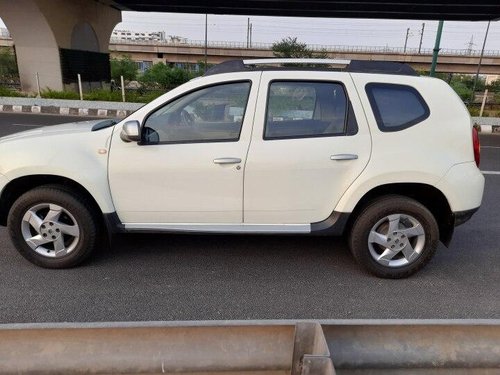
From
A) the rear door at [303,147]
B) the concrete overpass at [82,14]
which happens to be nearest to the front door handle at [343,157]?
the rear door at [303,147]

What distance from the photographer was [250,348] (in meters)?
1.91

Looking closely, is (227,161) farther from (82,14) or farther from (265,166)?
(82,14)

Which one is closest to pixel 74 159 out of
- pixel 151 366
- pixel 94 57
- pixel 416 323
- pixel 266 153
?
pixel 266 153

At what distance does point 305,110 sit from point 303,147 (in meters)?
0.35

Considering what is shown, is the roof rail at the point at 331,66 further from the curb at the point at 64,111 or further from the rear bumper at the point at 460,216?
the curb at the point at 64,111

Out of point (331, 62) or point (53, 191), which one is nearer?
point (53, 191)

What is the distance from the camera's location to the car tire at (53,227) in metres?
3.23

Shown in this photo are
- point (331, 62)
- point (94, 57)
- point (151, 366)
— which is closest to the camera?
point (151, 366)

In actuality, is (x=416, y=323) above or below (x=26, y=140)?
below

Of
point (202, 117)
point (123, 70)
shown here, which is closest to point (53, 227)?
point (202, 117)

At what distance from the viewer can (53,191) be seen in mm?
3227

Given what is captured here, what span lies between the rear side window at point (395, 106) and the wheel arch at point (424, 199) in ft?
1.67

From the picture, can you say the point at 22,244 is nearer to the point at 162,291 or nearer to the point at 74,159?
the point at 74,159

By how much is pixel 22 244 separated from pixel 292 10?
62.9 ft
